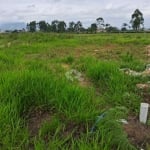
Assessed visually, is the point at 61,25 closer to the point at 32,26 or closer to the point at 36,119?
the point at 32,26

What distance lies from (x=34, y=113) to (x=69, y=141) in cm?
58

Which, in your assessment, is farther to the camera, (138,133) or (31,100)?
(31,100)

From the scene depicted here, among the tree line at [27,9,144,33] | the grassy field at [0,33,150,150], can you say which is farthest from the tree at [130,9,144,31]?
the grassy field at [0,33,150,150]

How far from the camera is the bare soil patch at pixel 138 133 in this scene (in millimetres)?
2873

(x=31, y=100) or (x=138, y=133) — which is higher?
(x=31, y=100)

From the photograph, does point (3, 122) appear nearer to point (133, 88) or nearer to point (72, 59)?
point (133, 88)

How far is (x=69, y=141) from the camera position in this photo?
2816 millimetres

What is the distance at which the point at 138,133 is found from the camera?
3.01 meters

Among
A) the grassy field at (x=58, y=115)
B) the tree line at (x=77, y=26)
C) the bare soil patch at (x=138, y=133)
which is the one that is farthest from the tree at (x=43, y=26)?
the bare soil patch at (x=138, y=133)

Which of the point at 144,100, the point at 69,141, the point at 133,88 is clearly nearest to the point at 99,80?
the point at 133,88

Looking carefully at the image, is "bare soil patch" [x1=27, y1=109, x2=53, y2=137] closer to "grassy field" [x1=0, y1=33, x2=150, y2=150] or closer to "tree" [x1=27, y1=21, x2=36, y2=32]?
"grassy field" [x1=0, y1=33, x2=150, y2=150]

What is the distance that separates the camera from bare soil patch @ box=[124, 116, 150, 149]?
287 centimetres

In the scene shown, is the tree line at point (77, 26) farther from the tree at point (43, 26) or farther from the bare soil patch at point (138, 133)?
the bare soil patch at point (138, 133)

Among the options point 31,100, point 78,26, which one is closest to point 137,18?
point 78,26
